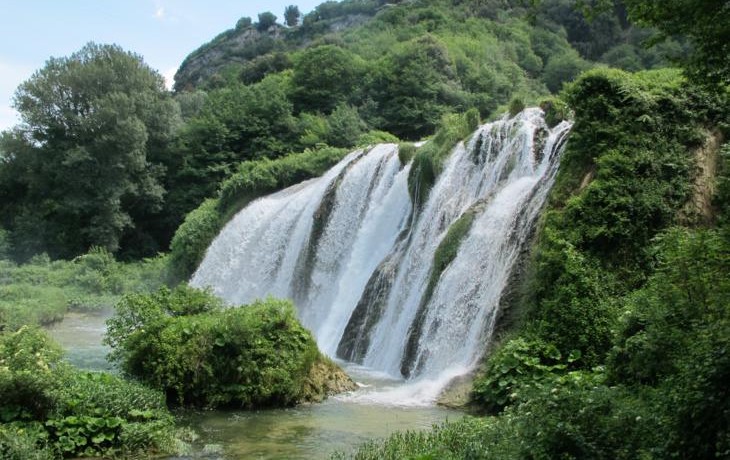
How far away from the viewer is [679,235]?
10578mm

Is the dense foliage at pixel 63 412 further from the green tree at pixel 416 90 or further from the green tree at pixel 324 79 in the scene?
the green tree at pixel 324 79

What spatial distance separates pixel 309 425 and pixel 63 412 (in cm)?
340

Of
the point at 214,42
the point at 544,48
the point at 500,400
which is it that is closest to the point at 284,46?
the point at 214,42

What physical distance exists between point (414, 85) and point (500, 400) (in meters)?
27.6

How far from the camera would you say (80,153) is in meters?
35.3

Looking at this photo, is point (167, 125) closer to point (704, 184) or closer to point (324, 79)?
point (324, 79)

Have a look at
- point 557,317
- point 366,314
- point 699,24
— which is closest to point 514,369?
point 557,317

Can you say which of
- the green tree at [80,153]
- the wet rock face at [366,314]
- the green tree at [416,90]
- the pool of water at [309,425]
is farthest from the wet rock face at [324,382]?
the green tree at [80,153]

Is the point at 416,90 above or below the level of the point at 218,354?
above

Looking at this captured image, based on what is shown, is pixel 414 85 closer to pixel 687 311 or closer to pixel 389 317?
pixel 389 317

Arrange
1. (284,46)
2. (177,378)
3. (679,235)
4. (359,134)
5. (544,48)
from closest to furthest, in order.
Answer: (679,235)
(177,378)
(359,134)
(544,48)
(284,46)

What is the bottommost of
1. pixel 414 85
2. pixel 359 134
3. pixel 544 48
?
pixel 359 134

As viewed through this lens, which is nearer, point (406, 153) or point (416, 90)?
point (406, 153)

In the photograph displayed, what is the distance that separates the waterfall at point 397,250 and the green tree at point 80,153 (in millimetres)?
12232
